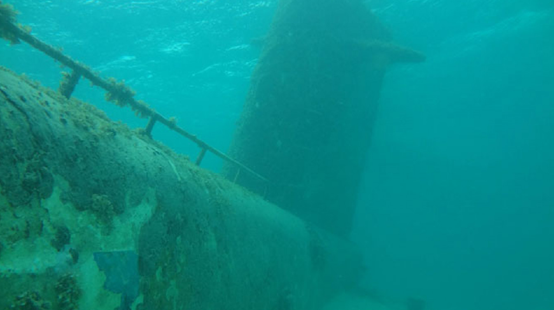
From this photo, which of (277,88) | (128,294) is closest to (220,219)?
(128,294)

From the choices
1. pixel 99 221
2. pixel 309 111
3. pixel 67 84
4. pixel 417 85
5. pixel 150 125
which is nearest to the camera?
pixel 99 221

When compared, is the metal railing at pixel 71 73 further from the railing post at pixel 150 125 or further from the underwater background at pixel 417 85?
the underwater background at pixel 417 85

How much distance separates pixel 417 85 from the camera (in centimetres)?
2480

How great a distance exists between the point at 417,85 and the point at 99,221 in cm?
2681

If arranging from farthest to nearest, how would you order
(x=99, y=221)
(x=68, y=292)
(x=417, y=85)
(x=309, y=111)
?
1. (x=417, y=85)
2. (x=309, y=111)
3. (x=99, y=221)
4. (x=68, y=292)

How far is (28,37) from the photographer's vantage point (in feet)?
9.32

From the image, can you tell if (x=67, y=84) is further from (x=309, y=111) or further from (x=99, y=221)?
(x=309, y=111)

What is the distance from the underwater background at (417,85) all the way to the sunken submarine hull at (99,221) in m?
13.2

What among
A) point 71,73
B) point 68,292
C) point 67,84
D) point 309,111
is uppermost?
point 309,111

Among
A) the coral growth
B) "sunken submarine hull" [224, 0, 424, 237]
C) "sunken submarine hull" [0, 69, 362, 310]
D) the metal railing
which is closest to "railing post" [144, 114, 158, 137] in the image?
the metal railing

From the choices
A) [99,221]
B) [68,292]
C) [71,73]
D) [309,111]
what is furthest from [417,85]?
[68,292]

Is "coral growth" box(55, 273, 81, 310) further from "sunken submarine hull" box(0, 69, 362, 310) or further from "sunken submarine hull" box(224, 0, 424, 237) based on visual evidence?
"sunken submarine hull" box(224, 0, 424, 237)

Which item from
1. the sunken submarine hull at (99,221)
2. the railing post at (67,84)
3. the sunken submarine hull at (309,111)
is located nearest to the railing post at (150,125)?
the sunken submarine hull at (99,221)

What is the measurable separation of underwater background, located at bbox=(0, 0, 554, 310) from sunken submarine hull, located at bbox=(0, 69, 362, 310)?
43.2 ft
